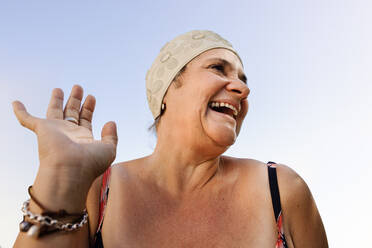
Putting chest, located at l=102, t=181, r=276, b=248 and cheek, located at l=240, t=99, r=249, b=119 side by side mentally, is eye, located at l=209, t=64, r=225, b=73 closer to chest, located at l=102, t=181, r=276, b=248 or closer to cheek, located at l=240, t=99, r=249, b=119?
cheek, located at l=240, t=99, r=249, b=119

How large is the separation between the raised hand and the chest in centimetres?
68

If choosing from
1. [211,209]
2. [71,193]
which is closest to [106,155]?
[71,193]

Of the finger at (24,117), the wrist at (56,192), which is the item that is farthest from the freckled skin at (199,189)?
the finger at (24,117)

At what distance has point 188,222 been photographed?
2.53m

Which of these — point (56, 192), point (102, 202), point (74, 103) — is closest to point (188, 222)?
point (102, 202)

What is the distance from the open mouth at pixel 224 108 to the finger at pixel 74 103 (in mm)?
1060

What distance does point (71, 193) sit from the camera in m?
1.77

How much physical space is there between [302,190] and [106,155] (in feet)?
5.55

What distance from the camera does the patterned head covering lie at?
3.02 meters

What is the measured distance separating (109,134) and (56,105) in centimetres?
40

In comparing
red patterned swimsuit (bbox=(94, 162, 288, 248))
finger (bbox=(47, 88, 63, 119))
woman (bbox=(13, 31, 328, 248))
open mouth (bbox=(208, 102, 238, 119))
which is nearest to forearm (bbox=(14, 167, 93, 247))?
woman (bbox=(13, 31, 328, 248))

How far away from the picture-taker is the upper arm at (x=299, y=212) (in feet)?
8.61

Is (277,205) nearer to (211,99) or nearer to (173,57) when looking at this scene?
(211,99)

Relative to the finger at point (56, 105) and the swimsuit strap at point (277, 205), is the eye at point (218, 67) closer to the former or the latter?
the swimsuit strap at point (277, 205)
